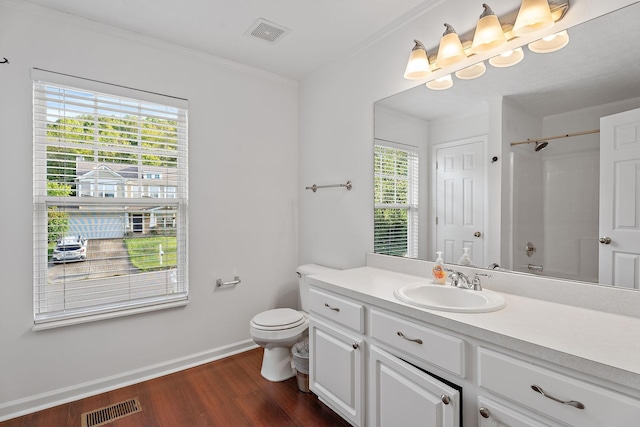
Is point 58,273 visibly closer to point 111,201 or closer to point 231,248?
point 111,201

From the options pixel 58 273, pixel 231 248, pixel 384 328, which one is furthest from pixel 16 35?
pixel 384 328

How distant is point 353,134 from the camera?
8.05 feet

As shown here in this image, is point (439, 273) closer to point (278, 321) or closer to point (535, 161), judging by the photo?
point (535, 161)

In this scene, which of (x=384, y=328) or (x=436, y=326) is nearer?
(x=436, y=326)

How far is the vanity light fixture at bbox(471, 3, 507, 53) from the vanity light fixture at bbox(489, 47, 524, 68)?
0.06 metres

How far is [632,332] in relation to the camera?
1.06 m

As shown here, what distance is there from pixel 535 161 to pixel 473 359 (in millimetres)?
959

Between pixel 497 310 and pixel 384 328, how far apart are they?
1.57ft

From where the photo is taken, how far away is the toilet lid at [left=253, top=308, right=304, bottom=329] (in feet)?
7.22

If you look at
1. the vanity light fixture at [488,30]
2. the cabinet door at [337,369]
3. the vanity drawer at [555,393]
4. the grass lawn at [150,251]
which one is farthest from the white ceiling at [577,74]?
the grass lawn at [150,251]

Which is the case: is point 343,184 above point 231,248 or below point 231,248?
above

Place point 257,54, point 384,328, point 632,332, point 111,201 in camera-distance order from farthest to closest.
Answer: point 257,54, point 111,201, point 384,328, point 632,332

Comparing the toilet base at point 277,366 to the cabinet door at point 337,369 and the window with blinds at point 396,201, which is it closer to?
the cabinet door at point 337,369

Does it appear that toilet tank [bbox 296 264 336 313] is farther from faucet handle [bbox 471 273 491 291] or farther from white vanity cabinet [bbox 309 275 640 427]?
faucet handle [bbox 471 273 491 291]
